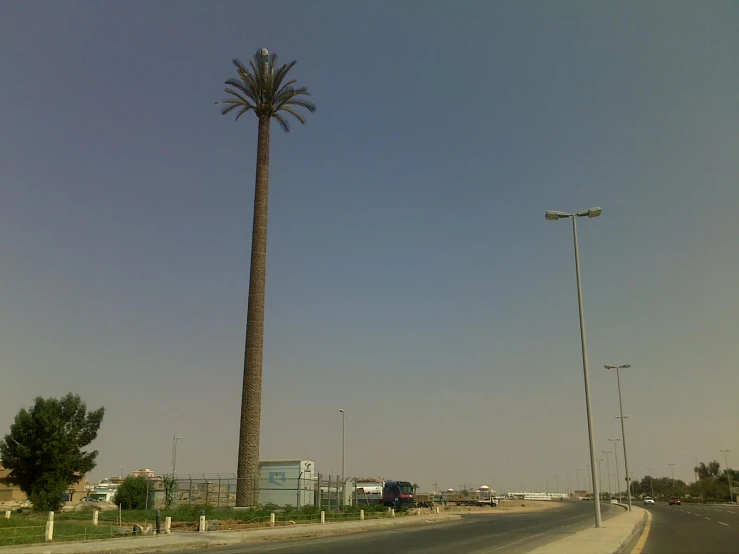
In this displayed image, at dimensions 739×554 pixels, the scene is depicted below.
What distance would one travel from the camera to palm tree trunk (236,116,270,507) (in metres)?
A: 42.6

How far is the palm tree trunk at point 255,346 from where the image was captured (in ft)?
140

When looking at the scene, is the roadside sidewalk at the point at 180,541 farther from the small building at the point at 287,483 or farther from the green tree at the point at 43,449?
the green tree at the point at 43,449

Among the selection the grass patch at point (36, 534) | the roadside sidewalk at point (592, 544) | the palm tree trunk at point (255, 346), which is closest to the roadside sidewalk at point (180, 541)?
the grass patch at point (36, 534)

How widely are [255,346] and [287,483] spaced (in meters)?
10.9

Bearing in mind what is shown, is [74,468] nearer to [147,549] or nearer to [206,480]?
[206,480]

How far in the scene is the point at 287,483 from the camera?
4681cm

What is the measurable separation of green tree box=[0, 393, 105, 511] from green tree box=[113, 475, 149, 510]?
4.07 m

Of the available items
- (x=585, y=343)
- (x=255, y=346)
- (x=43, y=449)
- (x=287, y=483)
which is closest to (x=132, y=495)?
(x=43, y=449)

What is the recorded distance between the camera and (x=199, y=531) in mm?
29062

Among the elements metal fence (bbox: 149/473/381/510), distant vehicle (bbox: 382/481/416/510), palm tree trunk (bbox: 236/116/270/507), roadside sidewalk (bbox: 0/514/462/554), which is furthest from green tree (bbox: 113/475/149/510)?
roadside sidewalk (bbox: 0/514/462/554)

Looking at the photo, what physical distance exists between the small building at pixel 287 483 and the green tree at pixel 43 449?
16423mm

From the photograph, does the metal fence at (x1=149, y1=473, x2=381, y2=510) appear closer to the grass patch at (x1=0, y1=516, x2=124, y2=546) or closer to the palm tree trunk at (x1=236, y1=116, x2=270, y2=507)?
the palm tree trunk at (x1=236, y1=116, x2=270, y2=507)

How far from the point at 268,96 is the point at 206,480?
29.5 m

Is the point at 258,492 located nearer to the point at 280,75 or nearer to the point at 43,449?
the point at 43,449
